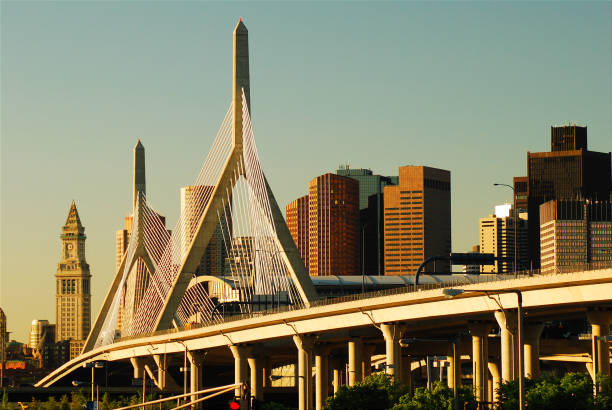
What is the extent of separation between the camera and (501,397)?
75.1 meters

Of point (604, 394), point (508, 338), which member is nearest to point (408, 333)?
point (508, 338)

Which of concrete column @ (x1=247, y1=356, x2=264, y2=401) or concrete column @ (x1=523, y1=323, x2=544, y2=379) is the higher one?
concrete column @ (x1=523, y1=323, x2=544, y2=379)

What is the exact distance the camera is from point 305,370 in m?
114

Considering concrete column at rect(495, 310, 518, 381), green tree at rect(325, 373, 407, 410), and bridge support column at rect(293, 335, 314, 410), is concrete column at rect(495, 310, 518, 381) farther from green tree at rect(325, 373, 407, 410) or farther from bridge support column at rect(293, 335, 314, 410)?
bridge support column at rect(293, 335, 314, 410)

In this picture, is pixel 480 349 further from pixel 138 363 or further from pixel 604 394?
pixel 138 363

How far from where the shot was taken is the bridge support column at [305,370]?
114 m

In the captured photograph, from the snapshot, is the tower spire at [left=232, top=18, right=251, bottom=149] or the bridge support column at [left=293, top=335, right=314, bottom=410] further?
the tower spire at [left=232, top=18, right=251, bottom=149]

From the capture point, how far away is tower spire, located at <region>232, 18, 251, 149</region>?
122500 millimetres

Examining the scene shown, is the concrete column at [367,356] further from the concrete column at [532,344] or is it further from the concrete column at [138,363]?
the concrete column at [532,344]

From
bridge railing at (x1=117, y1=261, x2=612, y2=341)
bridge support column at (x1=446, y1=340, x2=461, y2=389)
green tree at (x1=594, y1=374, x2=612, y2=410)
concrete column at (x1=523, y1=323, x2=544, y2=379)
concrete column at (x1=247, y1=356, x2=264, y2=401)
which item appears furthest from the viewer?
concrete column at (x1=247, y1=356, x2=264, y2=401)

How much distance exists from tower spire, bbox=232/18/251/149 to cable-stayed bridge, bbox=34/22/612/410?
0.11 metres

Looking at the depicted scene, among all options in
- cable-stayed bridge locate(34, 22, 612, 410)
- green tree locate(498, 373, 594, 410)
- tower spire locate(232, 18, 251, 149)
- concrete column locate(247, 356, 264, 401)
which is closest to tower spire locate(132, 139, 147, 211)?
cable-stayed bridge locate(34, 22, 612, 410)

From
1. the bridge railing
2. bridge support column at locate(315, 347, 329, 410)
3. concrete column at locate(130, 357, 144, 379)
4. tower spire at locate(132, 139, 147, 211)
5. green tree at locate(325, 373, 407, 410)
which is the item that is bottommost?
concrete column at locate(130, 357, 144, 379)

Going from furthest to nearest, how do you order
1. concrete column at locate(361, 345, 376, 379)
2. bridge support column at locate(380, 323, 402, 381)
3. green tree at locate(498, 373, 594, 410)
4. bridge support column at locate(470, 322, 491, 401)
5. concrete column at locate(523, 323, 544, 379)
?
concrete column at locate(361, 345, 376, 379)
bridge support column at locate(380, 323, 402, 381)
bridge support column at locate(470, 322, 491, 401)
concrete column at locate(523, 323, 544, 379)
green tree at locate(498, 373, 594, 410)
